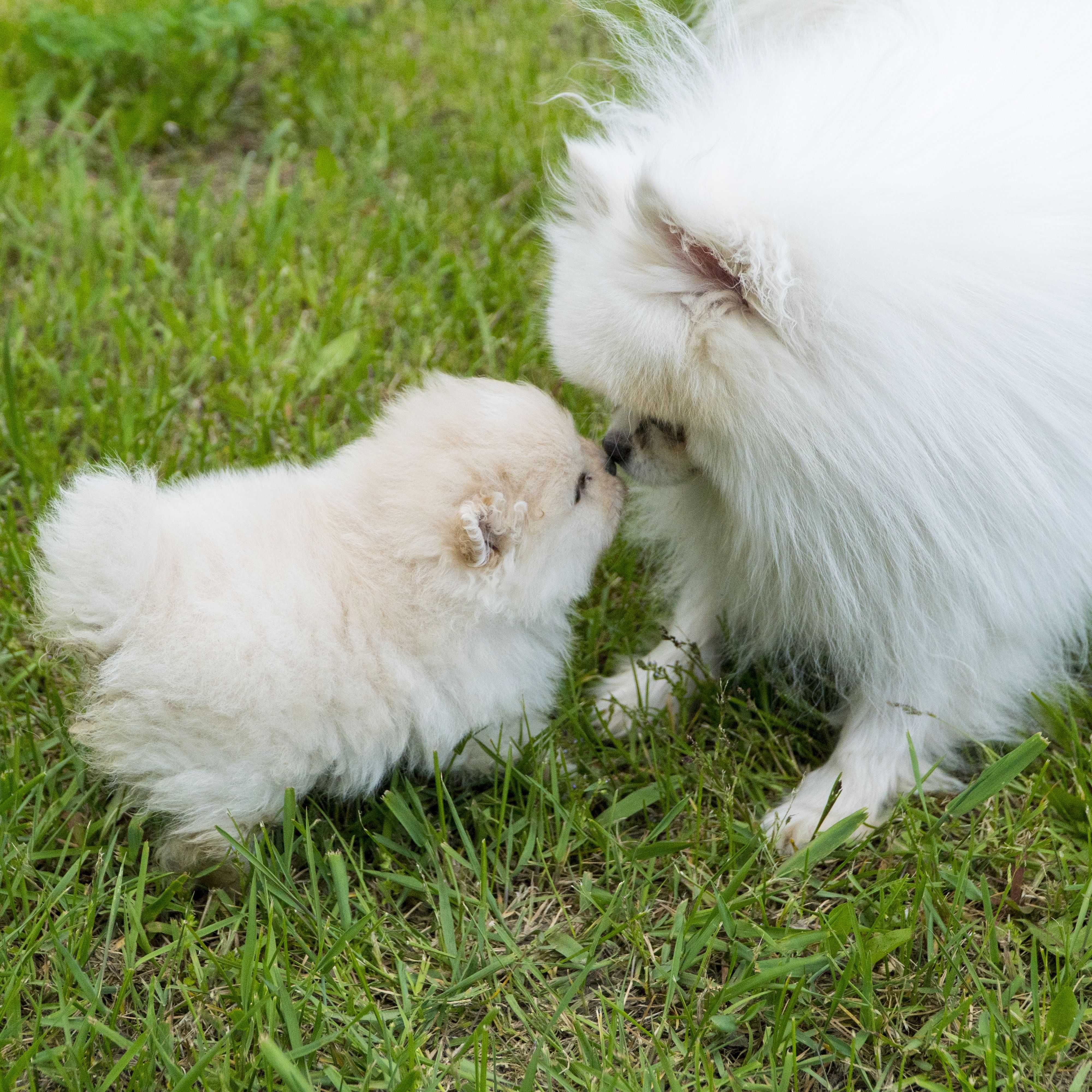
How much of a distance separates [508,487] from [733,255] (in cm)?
60

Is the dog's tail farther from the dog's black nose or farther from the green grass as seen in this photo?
the dog's black nose

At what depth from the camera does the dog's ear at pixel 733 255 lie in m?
1.65

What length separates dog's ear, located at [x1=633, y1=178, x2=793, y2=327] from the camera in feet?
5.41

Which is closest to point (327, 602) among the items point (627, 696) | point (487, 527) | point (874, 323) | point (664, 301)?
point (487, 527)

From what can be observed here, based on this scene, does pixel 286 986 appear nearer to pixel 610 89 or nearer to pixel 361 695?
pixel 361 695

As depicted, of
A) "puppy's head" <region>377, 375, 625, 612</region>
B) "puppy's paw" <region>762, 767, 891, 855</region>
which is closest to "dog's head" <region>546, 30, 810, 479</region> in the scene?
"puppy's head" <region>377, 375, 625, 612</region>

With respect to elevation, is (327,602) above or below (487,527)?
below

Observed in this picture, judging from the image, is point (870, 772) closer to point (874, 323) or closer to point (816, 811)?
Answer: point (816, 811)

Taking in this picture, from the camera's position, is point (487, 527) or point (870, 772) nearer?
point (487, 527)

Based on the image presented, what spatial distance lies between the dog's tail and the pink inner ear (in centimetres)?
97

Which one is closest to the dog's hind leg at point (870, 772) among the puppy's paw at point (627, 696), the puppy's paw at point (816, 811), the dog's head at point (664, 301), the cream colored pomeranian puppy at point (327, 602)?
the puppy's paw at point (816, 811)

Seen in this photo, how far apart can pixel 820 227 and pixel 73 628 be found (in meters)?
1.37

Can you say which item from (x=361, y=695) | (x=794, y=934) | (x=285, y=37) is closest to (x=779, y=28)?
(x=361, y=695)

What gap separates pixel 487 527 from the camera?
77.7 inches
